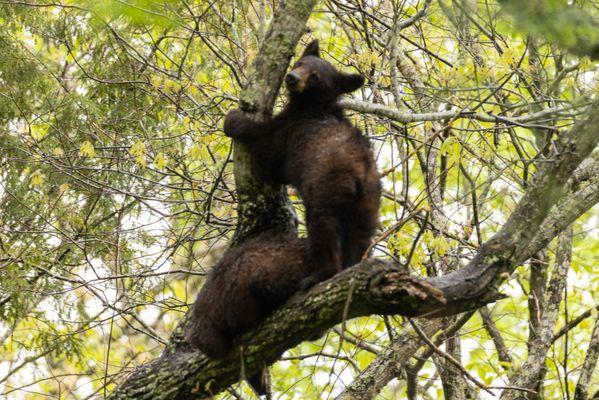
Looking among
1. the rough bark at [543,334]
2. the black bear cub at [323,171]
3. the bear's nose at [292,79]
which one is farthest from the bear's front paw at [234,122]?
the rough bark at [543,334]

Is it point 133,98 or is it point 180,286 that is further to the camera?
point 180,286

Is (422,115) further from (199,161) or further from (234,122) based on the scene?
(199,161)

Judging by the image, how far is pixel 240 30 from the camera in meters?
11.2

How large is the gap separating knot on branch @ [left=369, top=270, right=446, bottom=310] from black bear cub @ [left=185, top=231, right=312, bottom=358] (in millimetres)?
983

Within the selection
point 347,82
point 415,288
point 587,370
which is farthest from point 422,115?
point 587,370

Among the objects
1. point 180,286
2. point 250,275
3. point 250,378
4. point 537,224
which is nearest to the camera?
point 537,224

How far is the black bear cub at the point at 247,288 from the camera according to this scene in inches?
225

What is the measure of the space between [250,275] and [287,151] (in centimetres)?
105

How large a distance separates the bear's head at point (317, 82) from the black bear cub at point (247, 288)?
51.6 inches

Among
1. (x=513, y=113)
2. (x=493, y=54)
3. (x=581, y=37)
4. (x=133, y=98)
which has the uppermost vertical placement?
(x=133, y=98)

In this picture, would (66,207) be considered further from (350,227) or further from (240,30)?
(350,227)

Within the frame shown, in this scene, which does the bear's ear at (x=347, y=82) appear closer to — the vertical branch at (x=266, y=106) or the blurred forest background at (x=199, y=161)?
the vertical branch at (x=266, y=106)

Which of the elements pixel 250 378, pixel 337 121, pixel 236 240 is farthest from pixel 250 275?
pixel 337 121

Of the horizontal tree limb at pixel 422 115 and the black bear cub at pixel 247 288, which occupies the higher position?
the horizontal tree limb at pixel 422 115
